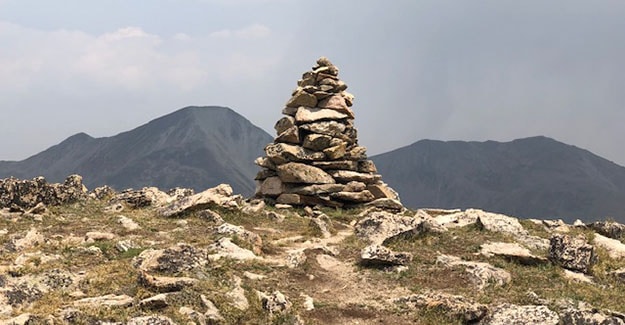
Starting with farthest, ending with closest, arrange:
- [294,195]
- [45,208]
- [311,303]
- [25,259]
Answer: [294,195], [45,208], [25,259], [311,303]

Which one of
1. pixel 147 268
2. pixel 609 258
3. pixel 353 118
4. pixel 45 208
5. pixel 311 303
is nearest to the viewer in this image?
pixel 311 303

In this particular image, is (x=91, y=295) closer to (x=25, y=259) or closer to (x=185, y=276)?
(x=185, y=276)

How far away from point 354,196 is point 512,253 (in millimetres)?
20756

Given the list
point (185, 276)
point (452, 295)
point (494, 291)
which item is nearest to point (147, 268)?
point (185, 276)

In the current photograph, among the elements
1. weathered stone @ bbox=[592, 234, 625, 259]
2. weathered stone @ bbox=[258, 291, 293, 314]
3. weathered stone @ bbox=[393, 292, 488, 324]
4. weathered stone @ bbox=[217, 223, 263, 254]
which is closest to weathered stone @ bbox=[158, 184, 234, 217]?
weathered stone @ bbox=[217, 223, 263, 254]

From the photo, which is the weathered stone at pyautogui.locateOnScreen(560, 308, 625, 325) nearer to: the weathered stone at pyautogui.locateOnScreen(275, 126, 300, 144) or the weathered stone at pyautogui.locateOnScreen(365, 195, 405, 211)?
the weathered stone at pyautogui.locateOnScreen(365, 195, 405, 211)

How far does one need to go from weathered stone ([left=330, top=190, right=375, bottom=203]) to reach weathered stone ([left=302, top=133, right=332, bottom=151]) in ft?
16.1

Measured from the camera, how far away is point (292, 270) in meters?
23.3

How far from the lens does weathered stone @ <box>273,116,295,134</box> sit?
48750 millimetres

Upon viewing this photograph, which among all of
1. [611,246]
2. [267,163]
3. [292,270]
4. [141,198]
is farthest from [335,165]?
[292,270]

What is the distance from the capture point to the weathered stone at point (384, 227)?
29.1 meters

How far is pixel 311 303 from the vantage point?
19.6 m

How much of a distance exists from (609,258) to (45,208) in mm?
36234

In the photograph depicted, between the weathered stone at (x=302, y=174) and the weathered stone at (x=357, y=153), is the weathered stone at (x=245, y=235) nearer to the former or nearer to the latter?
the weathered stone at (x=302, y=174)
